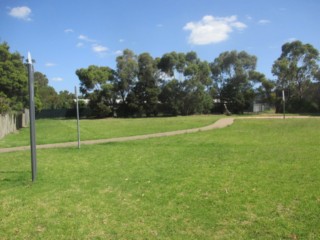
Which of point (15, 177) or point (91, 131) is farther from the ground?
point (91, 131)

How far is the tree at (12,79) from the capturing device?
26000 millimetres

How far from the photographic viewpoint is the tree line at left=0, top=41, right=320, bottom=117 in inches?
2083

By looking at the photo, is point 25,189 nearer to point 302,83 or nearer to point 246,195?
point 246,195

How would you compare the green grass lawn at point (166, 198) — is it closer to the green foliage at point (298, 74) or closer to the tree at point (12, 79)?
the tree at point (12, 79)

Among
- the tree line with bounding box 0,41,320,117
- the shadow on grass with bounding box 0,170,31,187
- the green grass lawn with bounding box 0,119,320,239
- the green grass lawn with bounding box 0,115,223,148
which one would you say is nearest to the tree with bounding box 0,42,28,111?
the green grass lawn with bounding box 0,115,223,148

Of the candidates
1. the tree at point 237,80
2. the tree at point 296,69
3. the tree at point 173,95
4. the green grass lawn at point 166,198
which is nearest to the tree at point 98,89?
the tree at point 173,95

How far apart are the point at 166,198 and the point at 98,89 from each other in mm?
49749

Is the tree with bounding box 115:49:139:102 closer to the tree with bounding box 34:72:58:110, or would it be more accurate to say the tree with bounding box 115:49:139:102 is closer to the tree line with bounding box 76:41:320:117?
the tree line with bounding box 76:41:320:117

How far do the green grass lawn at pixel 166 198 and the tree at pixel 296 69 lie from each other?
49.5 meters

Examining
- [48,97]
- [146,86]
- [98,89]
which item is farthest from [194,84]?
[48,97]

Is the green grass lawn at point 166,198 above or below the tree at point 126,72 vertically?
below

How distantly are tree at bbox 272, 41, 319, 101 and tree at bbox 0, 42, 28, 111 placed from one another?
136 feet

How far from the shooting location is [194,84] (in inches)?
2047

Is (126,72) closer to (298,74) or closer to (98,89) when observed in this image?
(98,89)
